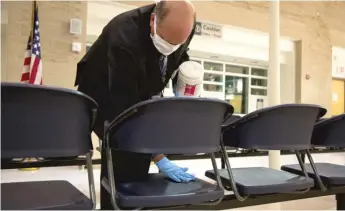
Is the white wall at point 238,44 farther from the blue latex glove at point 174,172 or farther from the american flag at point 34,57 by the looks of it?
the blue latex glove at point 174,172

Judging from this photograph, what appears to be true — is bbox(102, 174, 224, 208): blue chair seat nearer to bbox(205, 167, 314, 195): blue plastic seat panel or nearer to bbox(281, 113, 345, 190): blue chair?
bbox(205, 167, 314, 195): blue plastic seat panel

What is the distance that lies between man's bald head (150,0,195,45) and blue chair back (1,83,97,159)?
1.60 ft

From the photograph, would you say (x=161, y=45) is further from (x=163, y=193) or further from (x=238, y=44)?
(x=238, y=44)

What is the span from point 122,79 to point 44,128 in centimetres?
40

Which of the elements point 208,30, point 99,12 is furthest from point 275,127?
point 208,30

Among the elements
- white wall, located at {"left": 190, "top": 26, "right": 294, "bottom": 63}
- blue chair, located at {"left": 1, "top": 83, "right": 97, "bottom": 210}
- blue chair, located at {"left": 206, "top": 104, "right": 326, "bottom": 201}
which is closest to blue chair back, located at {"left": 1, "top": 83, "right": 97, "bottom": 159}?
blue chair, located at {"left": 1, "top": 83, "right": 97, "bottom": 210}

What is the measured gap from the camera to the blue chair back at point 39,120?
1.07 metres

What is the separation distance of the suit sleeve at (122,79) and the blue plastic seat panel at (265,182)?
59 cm

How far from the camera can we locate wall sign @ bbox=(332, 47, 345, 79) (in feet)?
32.6

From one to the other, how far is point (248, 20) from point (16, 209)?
25.2 feet

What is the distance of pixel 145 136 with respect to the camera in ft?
4.10

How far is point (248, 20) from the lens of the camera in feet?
26.5

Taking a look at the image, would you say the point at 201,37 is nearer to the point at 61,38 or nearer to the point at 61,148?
the point at 61,38

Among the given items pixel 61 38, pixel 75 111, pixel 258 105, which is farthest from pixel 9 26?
pixel 258 105
